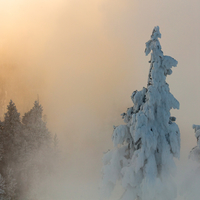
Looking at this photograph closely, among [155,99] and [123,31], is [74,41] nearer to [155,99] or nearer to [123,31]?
[123,31]

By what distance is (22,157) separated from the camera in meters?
19.5

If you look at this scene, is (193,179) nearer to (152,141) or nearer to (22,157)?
(152,141)

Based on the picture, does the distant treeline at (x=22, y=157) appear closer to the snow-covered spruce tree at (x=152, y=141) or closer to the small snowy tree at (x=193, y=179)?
the snow-covered spruce tree at (x=152, y=141)

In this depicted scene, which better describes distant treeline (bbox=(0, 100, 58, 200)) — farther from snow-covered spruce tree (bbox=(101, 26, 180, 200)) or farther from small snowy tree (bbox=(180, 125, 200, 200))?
small snowy tree (bbox=(180, 125, 200, 200))

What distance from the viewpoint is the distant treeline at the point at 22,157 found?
1859 cm

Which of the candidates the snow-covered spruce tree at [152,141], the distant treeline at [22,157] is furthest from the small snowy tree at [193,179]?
the distant treeline at [22,157]

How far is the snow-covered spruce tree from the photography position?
319 inches

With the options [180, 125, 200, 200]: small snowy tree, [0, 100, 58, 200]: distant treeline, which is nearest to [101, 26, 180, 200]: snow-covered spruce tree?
[180, 125, 200, 200]: small snowy tree

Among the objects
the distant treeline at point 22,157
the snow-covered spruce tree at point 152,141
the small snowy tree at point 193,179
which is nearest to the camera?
the snow-covered spruce tree at point 152,141

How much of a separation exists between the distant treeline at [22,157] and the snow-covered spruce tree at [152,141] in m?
12.9

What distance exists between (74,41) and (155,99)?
63034mm

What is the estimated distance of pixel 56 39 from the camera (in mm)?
67188

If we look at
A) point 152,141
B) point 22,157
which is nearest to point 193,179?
point 152,141

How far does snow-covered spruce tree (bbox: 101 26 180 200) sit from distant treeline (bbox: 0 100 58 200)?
42.3 feet
